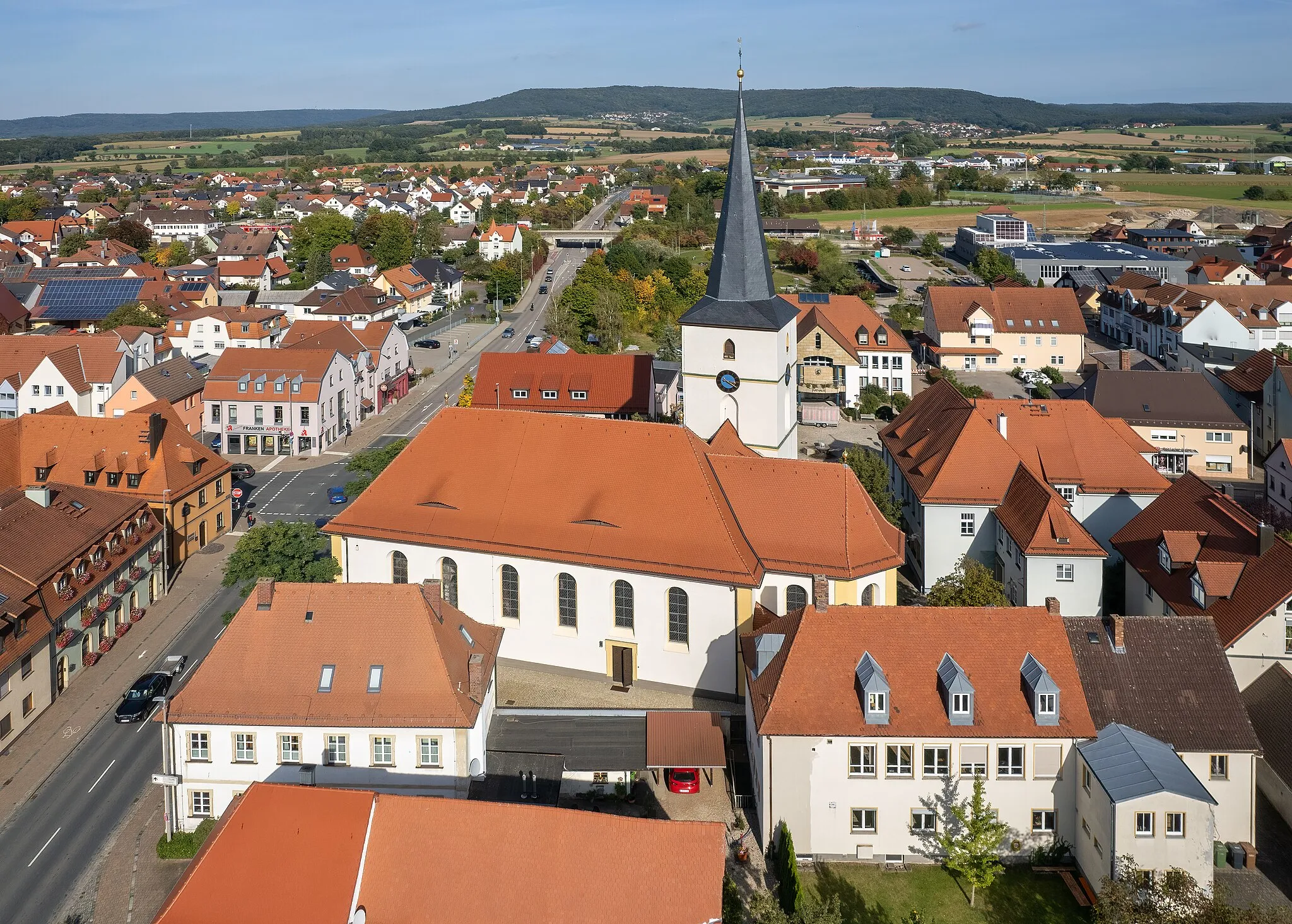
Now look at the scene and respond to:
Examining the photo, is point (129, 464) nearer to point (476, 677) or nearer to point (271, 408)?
point (271, 408)

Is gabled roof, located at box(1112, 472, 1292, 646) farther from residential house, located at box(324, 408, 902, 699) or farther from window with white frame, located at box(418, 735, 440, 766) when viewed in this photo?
window with white frame, located at box(418, 735, 440, 766)

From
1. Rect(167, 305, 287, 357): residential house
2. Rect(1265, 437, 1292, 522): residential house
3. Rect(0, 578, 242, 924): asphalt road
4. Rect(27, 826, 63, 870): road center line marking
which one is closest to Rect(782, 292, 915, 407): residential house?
Rect(1265, 437, 1292, 522): residential house

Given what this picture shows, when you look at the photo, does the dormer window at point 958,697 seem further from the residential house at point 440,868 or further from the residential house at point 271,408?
the residential house at point 271,408

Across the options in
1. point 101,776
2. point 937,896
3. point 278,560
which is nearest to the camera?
point 937,896

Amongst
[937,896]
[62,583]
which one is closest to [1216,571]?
Result: [937,896]

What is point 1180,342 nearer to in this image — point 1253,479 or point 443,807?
point 1253,479

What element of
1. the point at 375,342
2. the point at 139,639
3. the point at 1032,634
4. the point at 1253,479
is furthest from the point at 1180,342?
the point at 139,639
